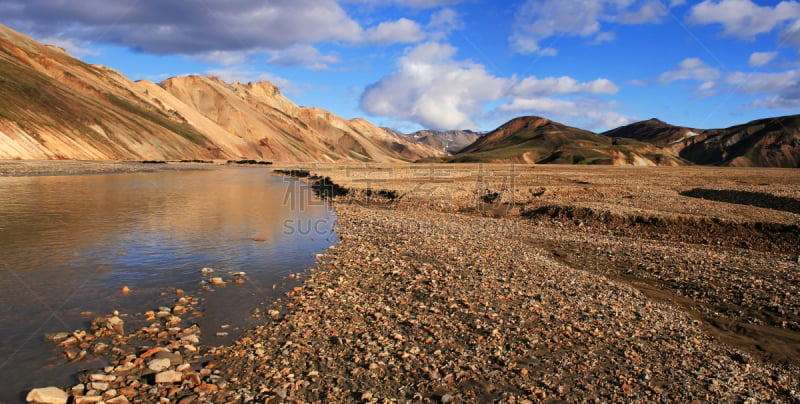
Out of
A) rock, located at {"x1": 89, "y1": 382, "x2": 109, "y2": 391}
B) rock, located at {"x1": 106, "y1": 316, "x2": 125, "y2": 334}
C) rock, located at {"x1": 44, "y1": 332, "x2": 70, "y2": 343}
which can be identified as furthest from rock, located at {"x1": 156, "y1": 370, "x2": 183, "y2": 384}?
rock, located at {"x1": 44, "y1": 332, "x2": 70, "y2": 343}

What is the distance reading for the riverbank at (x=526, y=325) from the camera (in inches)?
293

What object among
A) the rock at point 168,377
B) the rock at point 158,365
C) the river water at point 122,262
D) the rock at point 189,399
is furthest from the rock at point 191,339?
the rock at point 189,399

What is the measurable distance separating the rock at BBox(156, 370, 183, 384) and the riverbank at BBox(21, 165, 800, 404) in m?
0.07

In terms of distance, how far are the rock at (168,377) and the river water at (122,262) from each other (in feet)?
4.49

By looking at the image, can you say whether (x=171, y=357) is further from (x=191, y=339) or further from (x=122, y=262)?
(x=122, y=262)

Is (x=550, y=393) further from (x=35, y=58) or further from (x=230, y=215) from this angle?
(x=35, y=58)

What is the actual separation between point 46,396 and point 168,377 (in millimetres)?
1573

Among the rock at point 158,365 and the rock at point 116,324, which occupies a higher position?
the rock at point 116,324

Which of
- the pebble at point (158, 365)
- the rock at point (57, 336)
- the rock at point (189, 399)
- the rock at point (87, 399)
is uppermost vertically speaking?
the rock at point (57, 336)

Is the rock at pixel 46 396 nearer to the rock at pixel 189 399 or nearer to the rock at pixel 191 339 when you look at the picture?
the rock at pixel 189 399

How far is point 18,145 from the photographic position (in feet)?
280

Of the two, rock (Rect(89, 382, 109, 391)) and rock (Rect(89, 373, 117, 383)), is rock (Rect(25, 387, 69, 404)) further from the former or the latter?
rock (Rect(89, 373, 117, 383))

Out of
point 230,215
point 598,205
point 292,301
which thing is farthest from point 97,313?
point 598,205

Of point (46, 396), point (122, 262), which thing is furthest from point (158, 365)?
point (122, 262)
